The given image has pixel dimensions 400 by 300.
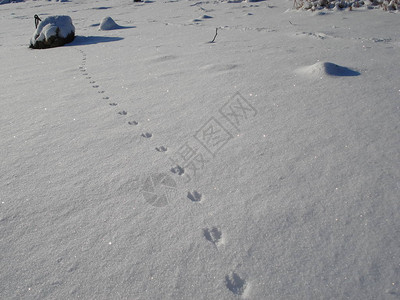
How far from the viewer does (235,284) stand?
2.97 feet

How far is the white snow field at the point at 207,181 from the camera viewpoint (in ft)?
3.05

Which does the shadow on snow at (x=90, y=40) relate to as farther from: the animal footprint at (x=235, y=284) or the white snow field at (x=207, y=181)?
the animal footprint at (x=235, y=284)

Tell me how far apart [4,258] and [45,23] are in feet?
16.3

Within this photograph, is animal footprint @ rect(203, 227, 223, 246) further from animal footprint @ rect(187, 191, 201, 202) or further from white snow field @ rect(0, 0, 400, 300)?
animal footprint @ rect(187, 191, 201, 202)

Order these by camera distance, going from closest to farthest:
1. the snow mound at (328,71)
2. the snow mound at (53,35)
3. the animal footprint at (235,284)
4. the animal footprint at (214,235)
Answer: the animal footprint at (235,284)
the animal footprint at (214,235)
the snow mound at (328,71)
the snow mound at (53,35)

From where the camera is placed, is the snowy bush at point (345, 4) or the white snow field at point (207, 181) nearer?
the white snow field at point (207, 181)

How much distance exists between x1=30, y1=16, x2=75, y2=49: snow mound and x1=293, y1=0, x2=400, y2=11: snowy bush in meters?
4.36

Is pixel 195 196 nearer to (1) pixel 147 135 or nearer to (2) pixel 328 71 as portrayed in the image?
A: (1) pixel 147 135

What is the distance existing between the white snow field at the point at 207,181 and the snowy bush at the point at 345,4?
8.43ft

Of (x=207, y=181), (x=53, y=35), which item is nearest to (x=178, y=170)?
(x=207, y=181)

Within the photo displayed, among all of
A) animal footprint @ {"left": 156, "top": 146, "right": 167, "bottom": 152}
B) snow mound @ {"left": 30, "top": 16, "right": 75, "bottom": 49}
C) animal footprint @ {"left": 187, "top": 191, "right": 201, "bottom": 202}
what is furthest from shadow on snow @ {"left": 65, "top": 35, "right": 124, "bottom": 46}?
animal footprint @ {"left": 187, "top": 191, "right": 201, "bottom": 202}

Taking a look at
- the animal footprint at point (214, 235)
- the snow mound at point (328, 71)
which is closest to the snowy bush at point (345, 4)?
the snow mound at point (328, 71)

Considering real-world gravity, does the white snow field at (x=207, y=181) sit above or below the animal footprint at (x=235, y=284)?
above

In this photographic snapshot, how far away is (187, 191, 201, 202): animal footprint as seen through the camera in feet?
4.10
